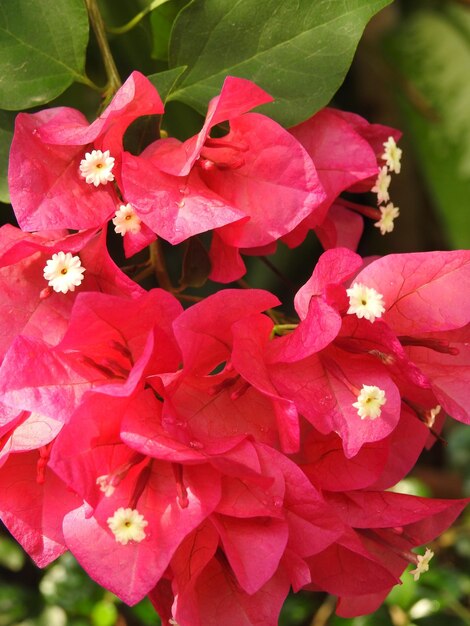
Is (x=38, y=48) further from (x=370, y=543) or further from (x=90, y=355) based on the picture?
(x=370, y=543)

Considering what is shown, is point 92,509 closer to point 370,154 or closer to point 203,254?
point 203,254

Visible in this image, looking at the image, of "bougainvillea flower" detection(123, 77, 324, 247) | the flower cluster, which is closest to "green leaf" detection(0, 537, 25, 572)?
the flower cluster

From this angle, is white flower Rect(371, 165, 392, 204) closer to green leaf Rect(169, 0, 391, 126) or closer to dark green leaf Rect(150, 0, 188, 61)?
green leaf Rect(169, 0, 391, 126)

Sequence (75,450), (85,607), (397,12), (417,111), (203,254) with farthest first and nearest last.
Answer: (397,12), (417,111), (85,607), (203,254), (75,450)

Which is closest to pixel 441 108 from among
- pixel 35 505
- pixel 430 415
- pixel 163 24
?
pixel 163 24

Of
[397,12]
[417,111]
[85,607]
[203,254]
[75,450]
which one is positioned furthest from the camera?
[397,12]

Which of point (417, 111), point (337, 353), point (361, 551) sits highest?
point (337, 353)

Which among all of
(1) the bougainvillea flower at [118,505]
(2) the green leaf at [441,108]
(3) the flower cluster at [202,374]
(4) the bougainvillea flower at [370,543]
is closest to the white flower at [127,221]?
(3) the flower cluster at [202,374]

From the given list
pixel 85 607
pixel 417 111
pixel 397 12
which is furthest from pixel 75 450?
pixel 397 12

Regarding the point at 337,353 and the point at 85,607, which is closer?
the point at 337,353
